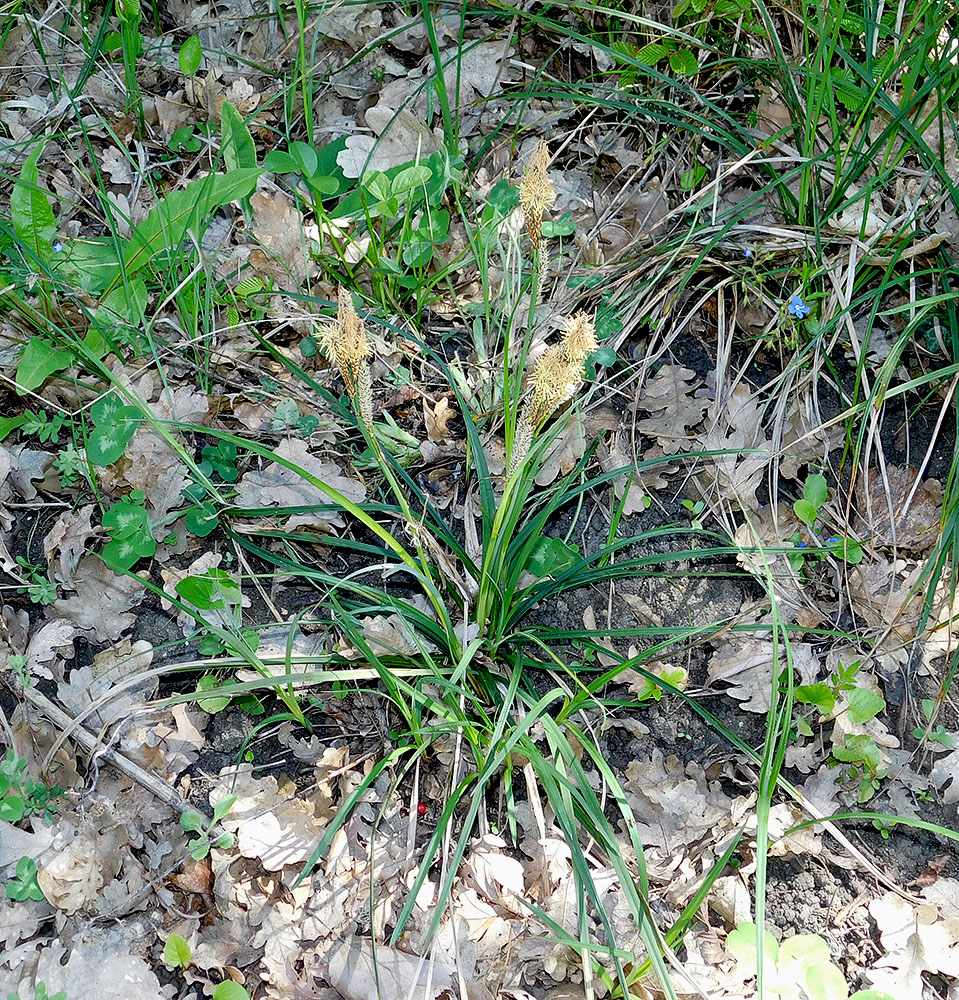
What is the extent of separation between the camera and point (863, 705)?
1.84 meters

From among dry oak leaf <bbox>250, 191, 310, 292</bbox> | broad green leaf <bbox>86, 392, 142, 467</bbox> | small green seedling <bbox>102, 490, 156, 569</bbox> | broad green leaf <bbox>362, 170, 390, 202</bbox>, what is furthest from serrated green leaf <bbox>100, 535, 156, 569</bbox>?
broad green leaf <bbox>362, 170, 390, 202</bbox>

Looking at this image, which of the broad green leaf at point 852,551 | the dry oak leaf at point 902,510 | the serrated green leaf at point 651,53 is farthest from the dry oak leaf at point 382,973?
the serrated green leaf at point 651,53

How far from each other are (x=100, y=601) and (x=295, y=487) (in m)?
0.56

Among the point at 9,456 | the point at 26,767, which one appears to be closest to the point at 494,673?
the point at 26,767

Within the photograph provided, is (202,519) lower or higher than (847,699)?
higher

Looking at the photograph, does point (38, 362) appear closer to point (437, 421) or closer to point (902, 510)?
point (437, 421)

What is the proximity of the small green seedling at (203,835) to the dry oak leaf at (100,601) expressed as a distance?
51 cm

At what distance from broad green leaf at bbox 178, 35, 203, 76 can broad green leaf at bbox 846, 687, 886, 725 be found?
8.67 feet

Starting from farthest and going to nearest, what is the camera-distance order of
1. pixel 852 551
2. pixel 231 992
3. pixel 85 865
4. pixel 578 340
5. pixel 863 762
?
pixel 852 551 → pixel 863 762 → pixel 85 865 → pixel 231 992 → pixel 578 340

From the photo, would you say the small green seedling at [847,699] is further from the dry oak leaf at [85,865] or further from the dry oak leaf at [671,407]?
the dry oak leaf at [85,865]

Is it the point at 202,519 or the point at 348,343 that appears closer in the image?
the point at 348,343

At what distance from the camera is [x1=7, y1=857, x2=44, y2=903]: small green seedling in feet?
5.35

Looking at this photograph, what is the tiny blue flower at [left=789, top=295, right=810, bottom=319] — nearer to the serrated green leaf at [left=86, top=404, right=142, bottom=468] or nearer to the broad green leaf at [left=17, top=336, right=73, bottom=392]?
the serrated green leaf at [left=86, top=404, right=142, bottom=468]

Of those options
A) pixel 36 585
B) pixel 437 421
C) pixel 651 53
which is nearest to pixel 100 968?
pixel 36 585
